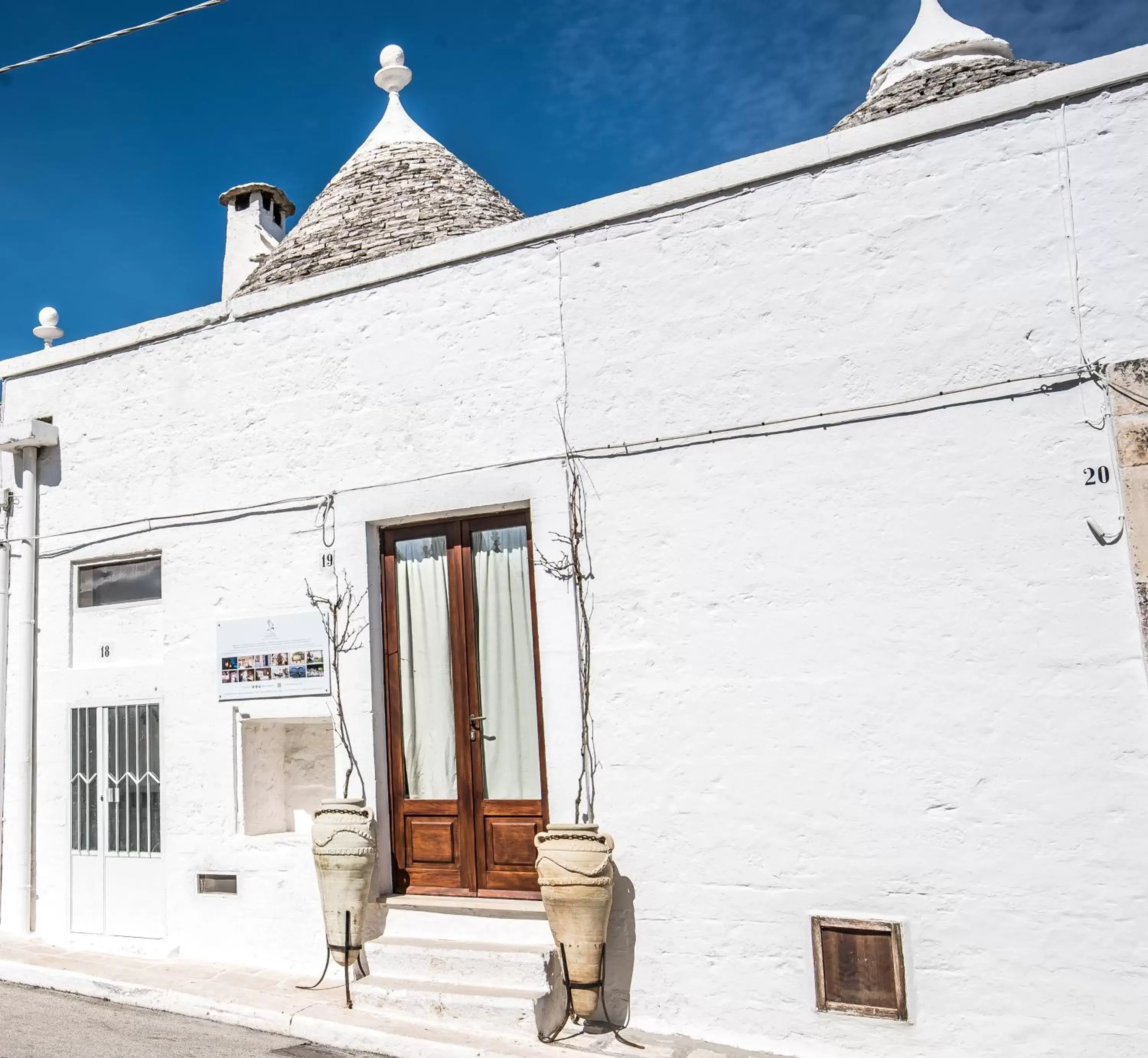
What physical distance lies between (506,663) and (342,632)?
1101 mm

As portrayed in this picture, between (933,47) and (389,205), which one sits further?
(933,47)

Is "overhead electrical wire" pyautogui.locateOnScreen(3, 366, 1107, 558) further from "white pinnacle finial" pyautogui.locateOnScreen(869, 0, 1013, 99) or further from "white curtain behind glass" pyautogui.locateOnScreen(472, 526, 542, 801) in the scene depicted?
"white pinnacle finial" pyautogui.locateOnScreen(869, 0, 1013, 99)

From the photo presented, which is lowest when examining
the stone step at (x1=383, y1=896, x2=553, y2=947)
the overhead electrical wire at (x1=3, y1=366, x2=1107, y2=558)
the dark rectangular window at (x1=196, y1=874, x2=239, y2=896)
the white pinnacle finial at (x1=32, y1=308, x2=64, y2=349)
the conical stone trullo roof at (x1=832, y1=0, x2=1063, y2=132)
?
the stone step at (x1=383, y1=896, x2=553, y2=947)

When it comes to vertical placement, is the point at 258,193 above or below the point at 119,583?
above

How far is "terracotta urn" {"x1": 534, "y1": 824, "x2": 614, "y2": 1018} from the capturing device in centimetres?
523

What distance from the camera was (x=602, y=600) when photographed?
5770 mm

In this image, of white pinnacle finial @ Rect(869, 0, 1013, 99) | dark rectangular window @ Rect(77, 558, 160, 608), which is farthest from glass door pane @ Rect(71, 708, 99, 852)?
white pinnacle finial @ Rect(869, 0, 1013, 99)

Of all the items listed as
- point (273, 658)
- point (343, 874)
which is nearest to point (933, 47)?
point (273, 658)

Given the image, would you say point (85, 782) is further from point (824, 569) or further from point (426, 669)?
point (824, 569)

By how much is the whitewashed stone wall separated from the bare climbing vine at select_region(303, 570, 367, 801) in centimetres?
11

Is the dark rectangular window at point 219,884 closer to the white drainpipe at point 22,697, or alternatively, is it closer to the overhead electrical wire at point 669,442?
the white drainpipe at point 22,697

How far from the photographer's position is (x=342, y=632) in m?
6.45

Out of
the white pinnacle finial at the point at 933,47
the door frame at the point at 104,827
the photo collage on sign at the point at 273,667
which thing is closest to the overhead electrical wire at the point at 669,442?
the photo collage on sign at the point at 273,667

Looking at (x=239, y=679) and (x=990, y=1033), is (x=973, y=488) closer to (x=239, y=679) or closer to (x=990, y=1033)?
(x=990, y=1033)
